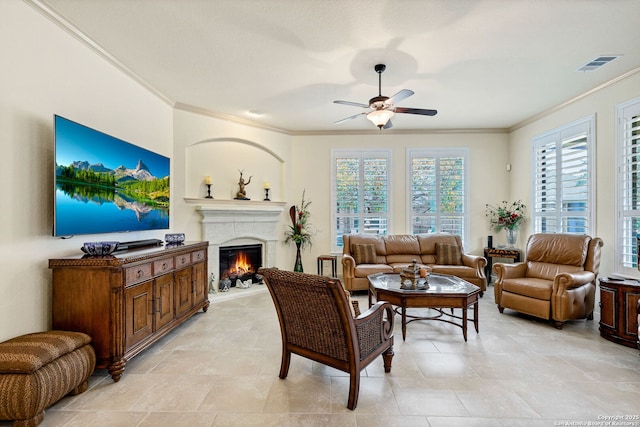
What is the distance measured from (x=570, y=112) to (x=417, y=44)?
3.20 metres

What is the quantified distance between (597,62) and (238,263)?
223 inches

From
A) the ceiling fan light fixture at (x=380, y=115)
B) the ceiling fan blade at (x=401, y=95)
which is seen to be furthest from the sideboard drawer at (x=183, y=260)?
the ceiling fan blade at (x=401, y=95)

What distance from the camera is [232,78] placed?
3.64 m

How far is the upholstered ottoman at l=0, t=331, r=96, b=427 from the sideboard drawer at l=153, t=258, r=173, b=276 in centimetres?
81

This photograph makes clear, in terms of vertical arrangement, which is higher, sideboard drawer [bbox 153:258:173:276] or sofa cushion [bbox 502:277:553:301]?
sideboard drawer [bbox 153:258:173:276]

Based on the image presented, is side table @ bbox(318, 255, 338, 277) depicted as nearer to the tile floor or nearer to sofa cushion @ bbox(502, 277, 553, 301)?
the tile floor

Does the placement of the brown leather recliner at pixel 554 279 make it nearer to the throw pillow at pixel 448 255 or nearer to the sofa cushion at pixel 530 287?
the sofa cushion at pixel 530 287

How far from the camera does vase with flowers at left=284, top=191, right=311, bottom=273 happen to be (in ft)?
18.6

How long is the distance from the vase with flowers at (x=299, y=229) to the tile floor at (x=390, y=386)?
2.49m

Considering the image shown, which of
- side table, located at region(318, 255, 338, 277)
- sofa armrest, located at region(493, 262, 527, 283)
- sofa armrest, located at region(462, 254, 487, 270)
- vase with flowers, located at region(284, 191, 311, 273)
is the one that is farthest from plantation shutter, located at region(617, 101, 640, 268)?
vase with flowers, located at region(284, 191, 311, 273)

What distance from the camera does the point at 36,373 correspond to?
1802 mm

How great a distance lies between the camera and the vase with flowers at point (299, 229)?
568 cm

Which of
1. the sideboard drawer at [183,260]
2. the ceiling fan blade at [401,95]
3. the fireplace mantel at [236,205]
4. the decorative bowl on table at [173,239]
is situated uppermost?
the ceiling fan blade at [401,95]

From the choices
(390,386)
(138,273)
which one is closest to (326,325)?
(390,386)
